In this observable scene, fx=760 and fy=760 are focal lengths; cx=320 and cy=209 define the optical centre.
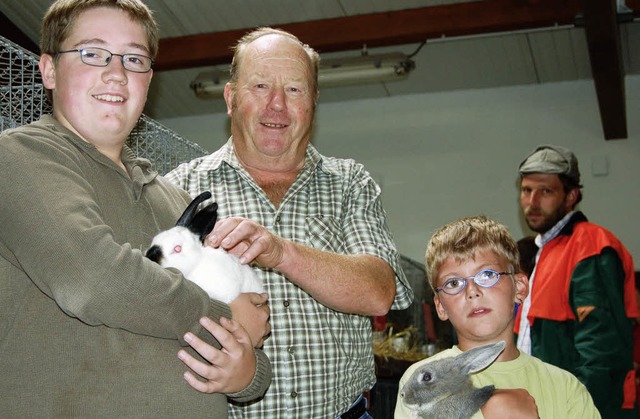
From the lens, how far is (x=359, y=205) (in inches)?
80.8

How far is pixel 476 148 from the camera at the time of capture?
7609 mm

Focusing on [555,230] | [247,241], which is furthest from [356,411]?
[555,230]

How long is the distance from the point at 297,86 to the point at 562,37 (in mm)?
5307

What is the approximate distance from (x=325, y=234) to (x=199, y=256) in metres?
0.68

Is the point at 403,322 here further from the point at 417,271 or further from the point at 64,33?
the point at 64,33

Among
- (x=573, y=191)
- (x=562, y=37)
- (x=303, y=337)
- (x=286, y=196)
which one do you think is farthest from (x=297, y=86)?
(x=562, y=37)

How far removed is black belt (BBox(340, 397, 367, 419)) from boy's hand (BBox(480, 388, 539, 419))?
422mm

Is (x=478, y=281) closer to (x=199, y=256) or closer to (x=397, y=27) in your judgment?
(x=199, y=256)

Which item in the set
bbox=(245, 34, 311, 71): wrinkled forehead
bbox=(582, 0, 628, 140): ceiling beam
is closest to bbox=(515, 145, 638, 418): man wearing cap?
bbox=(245, 34, 311, 71): wrinkled forehead

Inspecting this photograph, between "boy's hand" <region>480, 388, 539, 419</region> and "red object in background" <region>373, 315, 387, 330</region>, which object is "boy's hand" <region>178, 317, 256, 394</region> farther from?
"red object in background" <region>373, 315, 387, 330</region>

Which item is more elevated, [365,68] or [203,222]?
[365,68]

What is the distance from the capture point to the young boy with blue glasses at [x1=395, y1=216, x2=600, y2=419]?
66.9 inches

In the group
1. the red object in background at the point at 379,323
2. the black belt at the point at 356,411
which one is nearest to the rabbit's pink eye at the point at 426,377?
the black belt at the point at 356,411

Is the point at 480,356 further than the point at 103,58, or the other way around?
the point at 480,356
